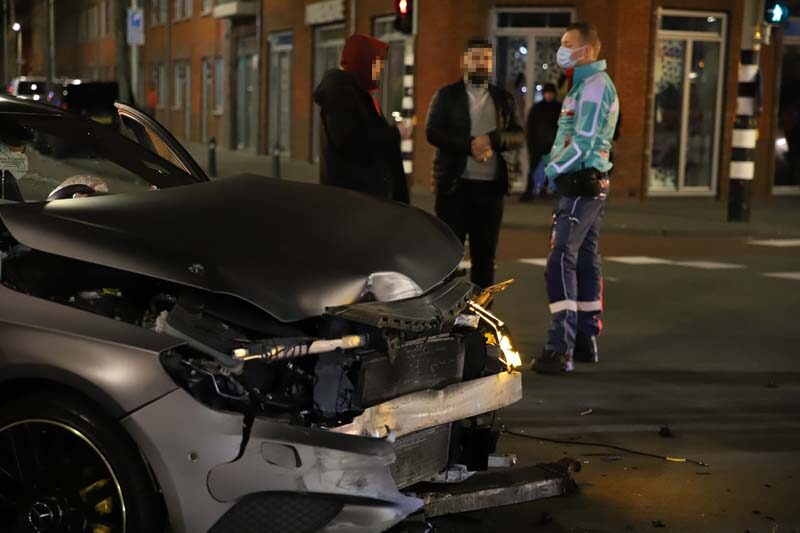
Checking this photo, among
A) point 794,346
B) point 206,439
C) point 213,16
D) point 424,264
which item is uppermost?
point 213,16

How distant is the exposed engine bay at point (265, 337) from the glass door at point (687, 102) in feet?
61.6

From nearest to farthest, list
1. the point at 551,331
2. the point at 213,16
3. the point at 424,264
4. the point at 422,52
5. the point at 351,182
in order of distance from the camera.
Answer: the point at 424,264, the point at 351,182, the point at 551,331, the point at 422,52, the point at 213,16

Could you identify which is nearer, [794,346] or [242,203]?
[242,203]

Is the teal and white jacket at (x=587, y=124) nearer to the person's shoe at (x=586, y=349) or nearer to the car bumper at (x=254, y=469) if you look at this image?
the person's shoe at (x=586, y=349)

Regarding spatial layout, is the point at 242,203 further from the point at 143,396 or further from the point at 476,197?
the point at 476,197

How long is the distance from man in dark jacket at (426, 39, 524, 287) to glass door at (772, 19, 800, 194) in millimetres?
16472

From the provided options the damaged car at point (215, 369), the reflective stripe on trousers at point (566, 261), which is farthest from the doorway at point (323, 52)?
the damaged car at point (215, 369)

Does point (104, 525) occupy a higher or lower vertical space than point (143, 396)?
lower

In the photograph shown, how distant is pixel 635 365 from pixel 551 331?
0.76m

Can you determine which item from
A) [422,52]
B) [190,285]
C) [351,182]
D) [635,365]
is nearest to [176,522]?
[190,285]

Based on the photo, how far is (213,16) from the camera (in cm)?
4094

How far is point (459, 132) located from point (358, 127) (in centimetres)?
138

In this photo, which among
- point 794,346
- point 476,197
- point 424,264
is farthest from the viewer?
point 794,346

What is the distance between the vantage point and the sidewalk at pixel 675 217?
17125mm
